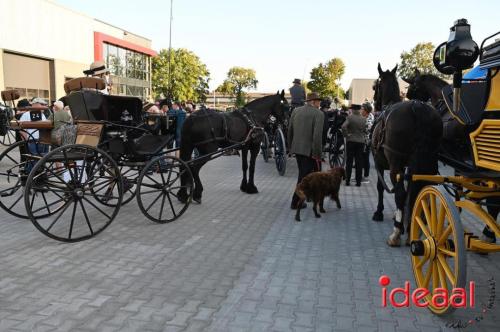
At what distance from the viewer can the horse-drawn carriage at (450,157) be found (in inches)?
106

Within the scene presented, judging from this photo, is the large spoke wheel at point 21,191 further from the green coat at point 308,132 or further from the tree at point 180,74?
the tree at point 180,74

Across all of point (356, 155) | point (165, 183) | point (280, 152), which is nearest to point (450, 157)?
point (165, 183)

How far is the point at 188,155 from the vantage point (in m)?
7.18

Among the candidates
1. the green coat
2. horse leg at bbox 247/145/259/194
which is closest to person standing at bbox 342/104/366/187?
horse leg at bbox 247/145/259/194

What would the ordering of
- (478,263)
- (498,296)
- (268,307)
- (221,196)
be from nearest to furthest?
(268,307) < (498,296) < (478,263) < (221,196)

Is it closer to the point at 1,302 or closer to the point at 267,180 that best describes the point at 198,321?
the point at 1,302

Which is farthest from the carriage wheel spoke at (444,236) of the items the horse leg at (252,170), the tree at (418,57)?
the tree at (418,57)

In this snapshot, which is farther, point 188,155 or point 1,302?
point 188,155

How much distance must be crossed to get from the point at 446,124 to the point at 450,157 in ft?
1.77

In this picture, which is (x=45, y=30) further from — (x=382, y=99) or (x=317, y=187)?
(x=382, y=99)

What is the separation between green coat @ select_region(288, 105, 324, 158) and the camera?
261 inches

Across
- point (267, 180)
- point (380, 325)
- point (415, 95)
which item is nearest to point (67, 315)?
point (380, 325)

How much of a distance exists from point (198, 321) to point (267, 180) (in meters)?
7.01

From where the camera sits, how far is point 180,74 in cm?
6650
